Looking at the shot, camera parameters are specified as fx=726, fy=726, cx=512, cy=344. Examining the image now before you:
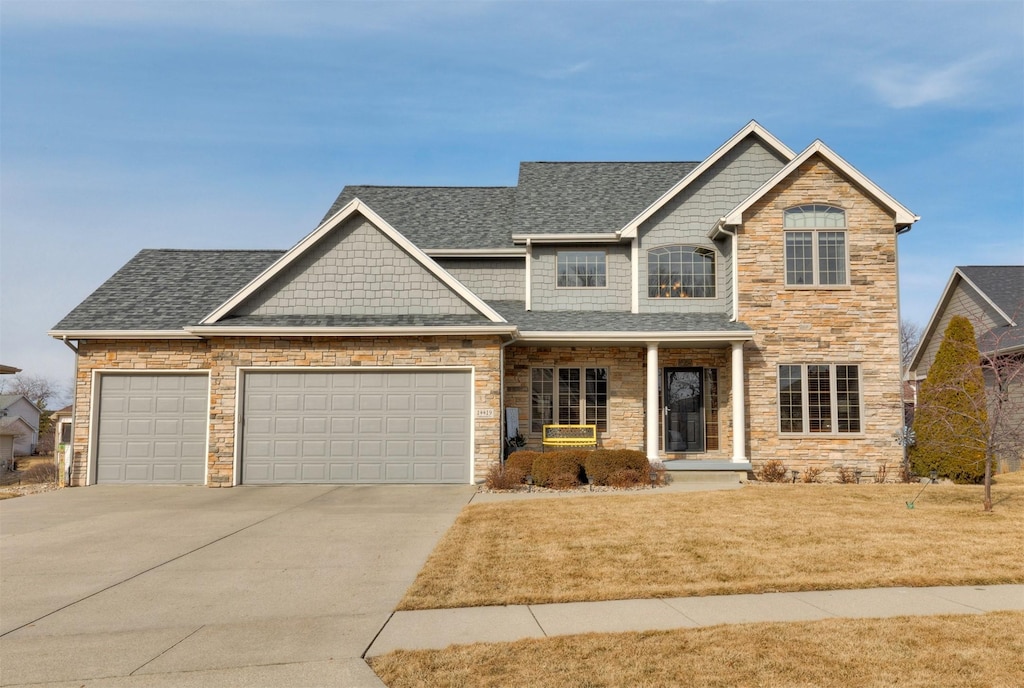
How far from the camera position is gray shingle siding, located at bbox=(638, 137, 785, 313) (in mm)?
18984

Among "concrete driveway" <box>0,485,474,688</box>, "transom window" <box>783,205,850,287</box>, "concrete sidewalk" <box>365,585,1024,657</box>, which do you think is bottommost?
"concrete driveway" <box>0,485,474,688</box>

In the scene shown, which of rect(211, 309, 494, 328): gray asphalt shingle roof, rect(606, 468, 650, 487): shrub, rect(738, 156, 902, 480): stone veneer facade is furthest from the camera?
rect(738, 156, 902, 480): stone veneer facade

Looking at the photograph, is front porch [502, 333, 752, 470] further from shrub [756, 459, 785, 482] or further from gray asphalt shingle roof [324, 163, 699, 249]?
gray asphalt shingle roof [324, 163, 699, 249]

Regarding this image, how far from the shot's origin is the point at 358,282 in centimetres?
1669

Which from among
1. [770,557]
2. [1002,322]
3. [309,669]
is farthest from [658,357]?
[309,669]

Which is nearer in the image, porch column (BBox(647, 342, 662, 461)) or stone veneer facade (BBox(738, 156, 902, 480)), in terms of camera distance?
porch column (BBox(647, 342, 662, 461))

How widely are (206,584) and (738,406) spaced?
1262cm

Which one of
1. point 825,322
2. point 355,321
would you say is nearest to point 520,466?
point 355,321

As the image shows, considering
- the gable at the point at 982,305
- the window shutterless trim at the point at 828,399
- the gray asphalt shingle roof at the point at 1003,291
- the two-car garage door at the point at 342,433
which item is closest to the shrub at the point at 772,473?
the window shutterless trim at the point at 828,399

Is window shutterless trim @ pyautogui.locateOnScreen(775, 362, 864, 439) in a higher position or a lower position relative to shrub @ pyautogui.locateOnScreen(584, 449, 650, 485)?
higher

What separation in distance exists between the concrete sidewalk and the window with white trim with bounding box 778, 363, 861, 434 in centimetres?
1023

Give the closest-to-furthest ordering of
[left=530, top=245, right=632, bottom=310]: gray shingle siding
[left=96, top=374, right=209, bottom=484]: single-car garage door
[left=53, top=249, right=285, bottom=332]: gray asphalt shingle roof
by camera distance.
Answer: [left=96, top=374, right=209, bottom=484]: single-car garage door < [left=53, top=249, right=285, bottom=332]: gray asphalt shingle roof < [left=530, top=245, right=632, bottom=310]: gray shingle siding

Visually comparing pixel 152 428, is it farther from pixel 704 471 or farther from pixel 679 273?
pixel 679 273

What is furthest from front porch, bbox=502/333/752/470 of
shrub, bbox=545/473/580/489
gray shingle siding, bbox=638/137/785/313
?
shrub, bbox=545/473/580/489
